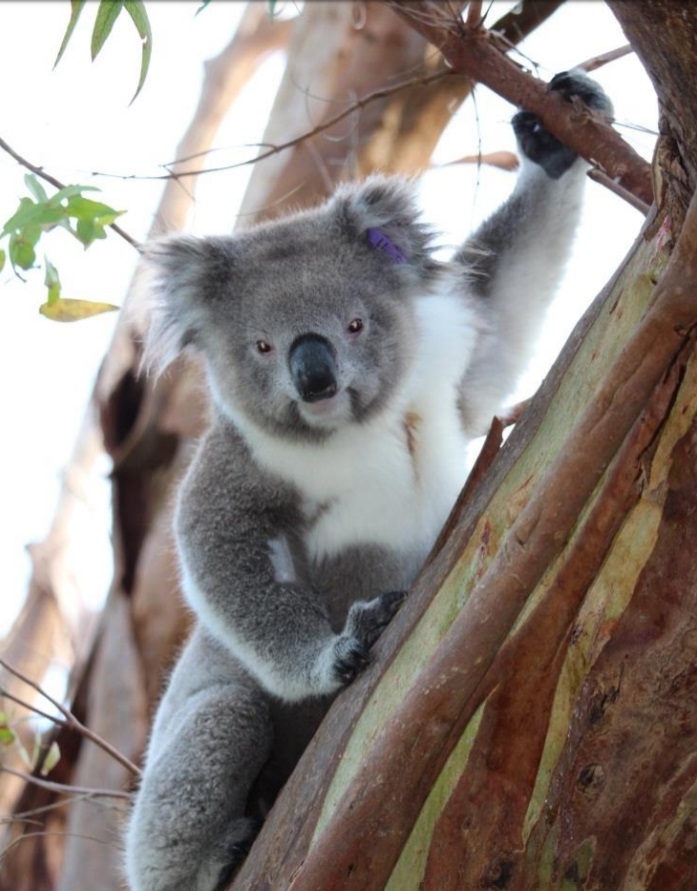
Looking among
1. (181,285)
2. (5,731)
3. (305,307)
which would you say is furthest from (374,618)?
(5,731)

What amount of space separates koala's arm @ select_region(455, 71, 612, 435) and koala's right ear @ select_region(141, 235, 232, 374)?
746 millimetres

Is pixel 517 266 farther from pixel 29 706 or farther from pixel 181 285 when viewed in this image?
pixel 29 706

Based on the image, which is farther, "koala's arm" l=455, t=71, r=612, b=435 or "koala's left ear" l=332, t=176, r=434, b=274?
"koala's arm" l=455, t=71, r=612, b=435

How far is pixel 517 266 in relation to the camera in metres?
3.79

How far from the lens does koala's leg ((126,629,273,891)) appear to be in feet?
10.1

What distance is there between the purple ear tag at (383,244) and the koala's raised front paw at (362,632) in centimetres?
115

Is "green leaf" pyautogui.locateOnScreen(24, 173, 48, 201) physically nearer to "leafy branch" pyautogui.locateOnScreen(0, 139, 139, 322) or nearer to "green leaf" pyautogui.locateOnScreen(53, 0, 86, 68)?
"leafy branch" pyautogui.locateOnScreen(0, 139, 139, 322)

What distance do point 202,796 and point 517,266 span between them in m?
1.80

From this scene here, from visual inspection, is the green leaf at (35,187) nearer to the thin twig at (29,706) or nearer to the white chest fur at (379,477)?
the white chest fur at (379,477)

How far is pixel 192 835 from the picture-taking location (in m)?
3.09

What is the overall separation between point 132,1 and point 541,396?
1.07 m

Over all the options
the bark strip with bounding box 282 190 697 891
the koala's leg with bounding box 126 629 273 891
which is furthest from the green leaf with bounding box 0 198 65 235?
the koala's leg with bounding box 126 629 273 891

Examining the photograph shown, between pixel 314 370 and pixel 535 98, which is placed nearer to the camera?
pixel 314 370

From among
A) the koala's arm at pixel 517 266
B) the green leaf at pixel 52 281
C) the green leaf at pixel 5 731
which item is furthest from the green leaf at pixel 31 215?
the green leaf at pixel 5 731
